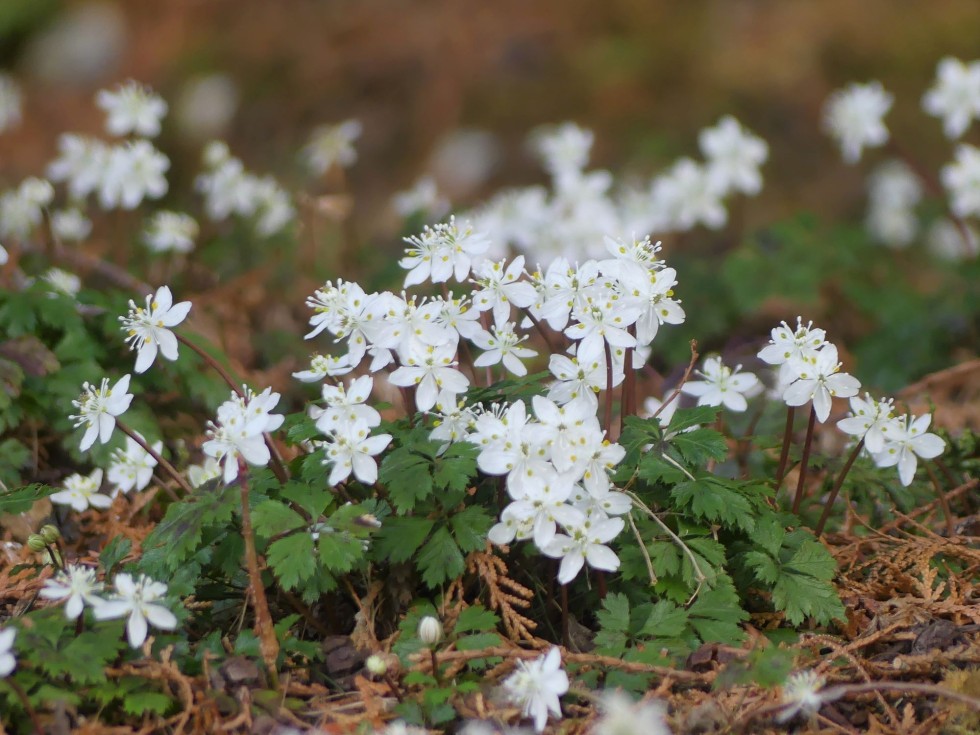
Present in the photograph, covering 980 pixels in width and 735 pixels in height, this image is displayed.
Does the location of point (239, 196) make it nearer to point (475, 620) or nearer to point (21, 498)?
point (21, 498)

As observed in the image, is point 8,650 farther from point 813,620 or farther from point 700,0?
point 700,0

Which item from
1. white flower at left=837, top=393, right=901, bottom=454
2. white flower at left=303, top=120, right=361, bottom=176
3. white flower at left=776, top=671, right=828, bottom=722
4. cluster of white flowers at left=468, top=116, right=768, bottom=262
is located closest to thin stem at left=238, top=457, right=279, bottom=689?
white flower at left=776, top=671, right=828, bottom=722

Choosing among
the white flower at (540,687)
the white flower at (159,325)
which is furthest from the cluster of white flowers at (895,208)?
the white flower at (159,325)

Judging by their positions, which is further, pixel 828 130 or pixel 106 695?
pixel 828 130

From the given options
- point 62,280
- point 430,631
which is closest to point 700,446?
point 430,631

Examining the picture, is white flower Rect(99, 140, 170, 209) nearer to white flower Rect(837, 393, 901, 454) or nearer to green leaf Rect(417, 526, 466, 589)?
green leaf Rect(417, 526, 466, 589)

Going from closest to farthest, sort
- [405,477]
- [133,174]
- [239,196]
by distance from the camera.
Answer: 1. [405,477]
2. [133,174]
3. [239,196]

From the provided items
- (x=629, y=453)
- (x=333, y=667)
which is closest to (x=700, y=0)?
(x=629, y=453)
